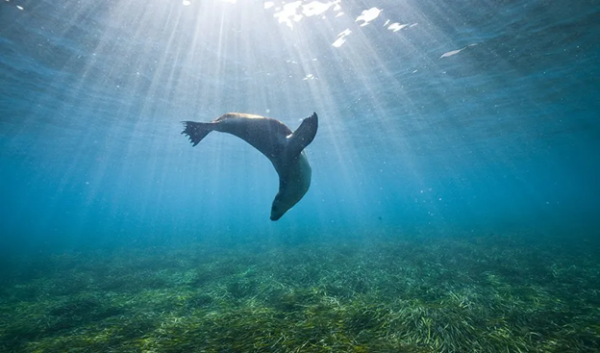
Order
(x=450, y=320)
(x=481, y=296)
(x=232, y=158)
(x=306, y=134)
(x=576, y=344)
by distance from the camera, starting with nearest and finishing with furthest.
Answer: (x=306, y=134), (x=576, y=344), (x=450, y=320), (x=481, y=296), (x=232, y=158)

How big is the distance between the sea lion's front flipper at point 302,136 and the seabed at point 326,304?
122 inches

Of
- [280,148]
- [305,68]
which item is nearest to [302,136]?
[280,148]

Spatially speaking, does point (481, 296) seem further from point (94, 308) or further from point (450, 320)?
point (94, 308)

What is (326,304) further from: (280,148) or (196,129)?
(196,129)

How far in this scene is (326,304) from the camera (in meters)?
6.38

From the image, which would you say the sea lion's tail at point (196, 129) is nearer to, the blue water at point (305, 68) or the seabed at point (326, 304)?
the seabed at point (326, 304)

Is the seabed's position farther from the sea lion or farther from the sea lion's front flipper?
the sea lion's front flipper

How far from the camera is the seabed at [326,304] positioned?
4602 millimetres

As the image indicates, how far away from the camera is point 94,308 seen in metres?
7.79

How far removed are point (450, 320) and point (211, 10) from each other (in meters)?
12.4

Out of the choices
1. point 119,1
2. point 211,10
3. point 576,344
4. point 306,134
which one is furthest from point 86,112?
point 576,344

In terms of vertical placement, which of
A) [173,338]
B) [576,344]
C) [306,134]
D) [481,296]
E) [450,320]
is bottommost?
[481,296]

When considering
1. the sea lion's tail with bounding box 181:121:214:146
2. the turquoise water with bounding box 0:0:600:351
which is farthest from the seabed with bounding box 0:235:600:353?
the sea lion's tail with bounding box 181:121:214:146

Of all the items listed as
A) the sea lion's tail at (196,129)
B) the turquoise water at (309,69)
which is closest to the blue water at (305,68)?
the turquoise water at (309,69)
